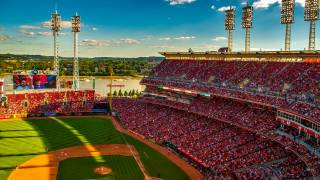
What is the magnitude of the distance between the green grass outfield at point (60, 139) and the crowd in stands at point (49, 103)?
5.21 metres

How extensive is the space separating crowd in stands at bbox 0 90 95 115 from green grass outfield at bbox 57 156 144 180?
3067 centimetres

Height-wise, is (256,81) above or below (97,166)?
above

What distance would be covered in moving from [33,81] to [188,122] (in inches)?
1395

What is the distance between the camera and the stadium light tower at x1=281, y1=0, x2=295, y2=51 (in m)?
52.3

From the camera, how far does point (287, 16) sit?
52.8 meters

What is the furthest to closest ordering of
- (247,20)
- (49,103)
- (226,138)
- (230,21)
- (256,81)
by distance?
(49,103) < (230,21) < (247,20) < (256,81) < (226,138)

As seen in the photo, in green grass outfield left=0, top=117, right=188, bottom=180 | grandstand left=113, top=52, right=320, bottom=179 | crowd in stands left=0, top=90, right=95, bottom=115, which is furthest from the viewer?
crowd in stands left=0, top=90, right=95, bottom=115

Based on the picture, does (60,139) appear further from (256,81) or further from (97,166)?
(256,81)

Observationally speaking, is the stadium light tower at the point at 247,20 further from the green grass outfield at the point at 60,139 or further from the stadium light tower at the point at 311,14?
the green grass outfield at the point at 60,139

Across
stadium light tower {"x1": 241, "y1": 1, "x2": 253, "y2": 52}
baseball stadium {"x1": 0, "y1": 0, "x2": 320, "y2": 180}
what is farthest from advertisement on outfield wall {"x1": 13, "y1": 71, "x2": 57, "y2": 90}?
stadium light tower {"x1": 241, "y1": 1, "x2": 253, "y2": 52}

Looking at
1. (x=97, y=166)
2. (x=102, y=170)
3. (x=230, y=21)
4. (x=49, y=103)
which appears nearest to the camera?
(x=102, y=170)

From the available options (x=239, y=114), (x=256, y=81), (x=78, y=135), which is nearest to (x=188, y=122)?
(x=239, y=114)

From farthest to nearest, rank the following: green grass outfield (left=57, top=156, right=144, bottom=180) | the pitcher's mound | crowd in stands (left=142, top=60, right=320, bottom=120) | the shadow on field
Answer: the shadow on field, the pitcher's mound, crowd in stands (left=142, top=60, right=320, bottom=120), green grass outfield (left=57, top=156, right=144, bottom=180)

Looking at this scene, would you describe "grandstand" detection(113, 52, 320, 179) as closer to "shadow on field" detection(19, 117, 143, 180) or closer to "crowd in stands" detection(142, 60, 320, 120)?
"crowd in stands" detection(142, 60, 320, 120)
